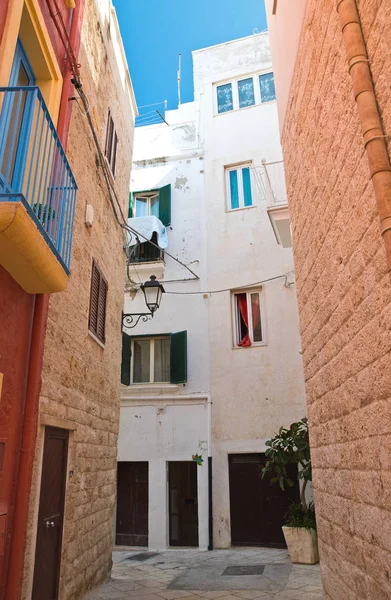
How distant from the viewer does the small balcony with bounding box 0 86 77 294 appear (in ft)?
12.0

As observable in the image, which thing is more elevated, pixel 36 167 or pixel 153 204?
pixel 153 204

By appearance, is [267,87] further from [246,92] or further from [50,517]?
[50,517]

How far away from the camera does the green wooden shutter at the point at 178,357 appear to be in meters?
12.2

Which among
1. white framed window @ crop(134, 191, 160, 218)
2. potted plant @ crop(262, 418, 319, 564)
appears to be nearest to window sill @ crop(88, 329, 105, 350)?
potted plant @ crop(262, 418, 319, 564)

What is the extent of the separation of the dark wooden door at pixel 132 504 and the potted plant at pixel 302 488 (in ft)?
11.9

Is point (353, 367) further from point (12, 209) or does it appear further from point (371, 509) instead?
point (12, 209)

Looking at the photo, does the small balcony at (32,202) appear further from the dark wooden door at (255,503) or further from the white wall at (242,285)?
the dark wooden door at (255,503)

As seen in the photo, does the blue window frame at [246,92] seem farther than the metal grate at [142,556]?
Yes

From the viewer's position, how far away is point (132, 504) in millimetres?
11719

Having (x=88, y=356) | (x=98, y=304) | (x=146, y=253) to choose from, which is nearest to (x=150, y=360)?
(x=146, y=253)

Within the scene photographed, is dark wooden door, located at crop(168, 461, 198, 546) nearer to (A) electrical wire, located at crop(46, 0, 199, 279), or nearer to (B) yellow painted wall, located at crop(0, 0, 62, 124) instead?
(A) electrical wire, located at crop(46, 0, 199, 279)

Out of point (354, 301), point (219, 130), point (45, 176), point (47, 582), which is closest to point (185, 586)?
point (47, 582)

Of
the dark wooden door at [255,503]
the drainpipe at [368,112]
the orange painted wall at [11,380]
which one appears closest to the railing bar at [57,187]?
the orange painted wall at [11,380]

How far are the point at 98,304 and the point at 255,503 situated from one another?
6522 millimetres
